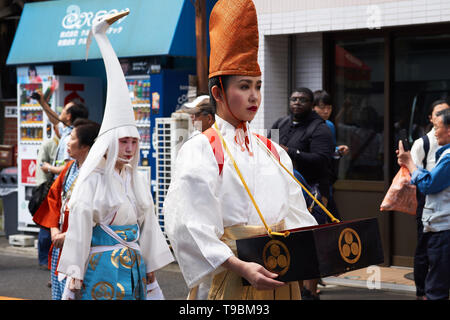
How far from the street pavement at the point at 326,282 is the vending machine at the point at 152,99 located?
5.72 feet

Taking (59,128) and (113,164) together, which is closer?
(113,164)

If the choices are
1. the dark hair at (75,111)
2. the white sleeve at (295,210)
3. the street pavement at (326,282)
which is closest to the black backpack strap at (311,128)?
the street pavement at (326,282)

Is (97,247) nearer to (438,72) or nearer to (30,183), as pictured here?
(438,72)

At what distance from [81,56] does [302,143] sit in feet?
17.0

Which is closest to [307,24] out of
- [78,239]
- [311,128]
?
[311,128]

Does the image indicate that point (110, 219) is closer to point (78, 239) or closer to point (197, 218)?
point (78, 239)

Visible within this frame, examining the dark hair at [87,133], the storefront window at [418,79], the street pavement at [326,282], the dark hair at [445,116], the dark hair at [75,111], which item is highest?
the storefront window at [418,79]

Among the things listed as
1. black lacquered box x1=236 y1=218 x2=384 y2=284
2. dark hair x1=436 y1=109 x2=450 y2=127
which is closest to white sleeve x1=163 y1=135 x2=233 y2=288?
black lacquered box x1=236 y1=218 x2=384 y2=284

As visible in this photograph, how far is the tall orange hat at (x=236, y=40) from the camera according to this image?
11.1 ft

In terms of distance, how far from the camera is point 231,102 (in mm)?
3426

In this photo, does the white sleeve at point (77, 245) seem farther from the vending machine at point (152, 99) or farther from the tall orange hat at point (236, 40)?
the vending machine at point (152, 99)

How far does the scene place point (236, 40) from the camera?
3.39m

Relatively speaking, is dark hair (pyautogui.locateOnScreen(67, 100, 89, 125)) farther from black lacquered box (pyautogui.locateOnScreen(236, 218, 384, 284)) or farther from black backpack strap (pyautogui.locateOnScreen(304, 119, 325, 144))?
black lacquered box (pyautogui.locateOnScreen(236, 218, 384, 284))

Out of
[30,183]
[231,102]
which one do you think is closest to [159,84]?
[30,183]
